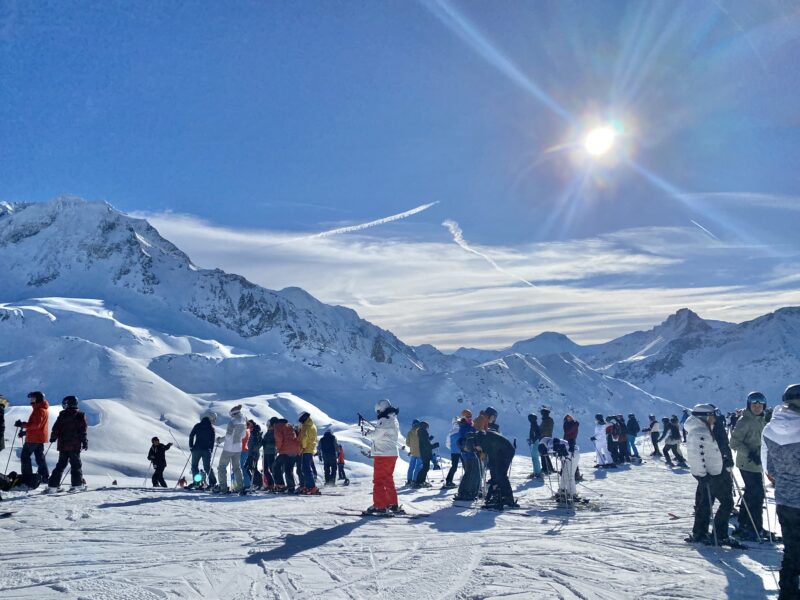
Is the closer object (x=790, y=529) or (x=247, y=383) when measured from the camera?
(x=790, y=529)

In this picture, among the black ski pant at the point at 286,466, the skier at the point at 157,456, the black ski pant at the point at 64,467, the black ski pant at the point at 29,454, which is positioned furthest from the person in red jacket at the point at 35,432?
the black ski pant at the point at 286,466

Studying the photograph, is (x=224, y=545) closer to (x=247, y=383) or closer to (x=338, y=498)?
(x=338, y=498)

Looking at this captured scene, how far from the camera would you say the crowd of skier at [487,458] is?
5922 mm

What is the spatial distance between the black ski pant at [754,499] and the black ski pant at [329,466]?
32.2ft

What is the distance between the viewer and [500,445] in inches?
446

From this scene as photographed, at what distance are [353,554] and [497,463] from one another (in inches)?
180

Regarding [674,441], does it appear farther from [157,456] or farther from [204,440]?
[157,456]

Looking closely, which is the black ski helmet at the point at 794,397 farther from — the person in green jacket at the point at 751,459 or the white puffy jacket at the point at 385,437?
the white puffy jacket at the point at 385,437

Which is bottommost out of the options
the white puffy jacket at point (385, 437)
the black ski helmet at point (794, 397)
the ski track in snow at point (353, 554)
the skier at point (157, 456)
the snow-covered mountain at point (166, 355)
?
the ski track in snow at point (353, 554)

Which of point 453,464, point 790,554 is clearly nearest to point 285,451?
point 453,464

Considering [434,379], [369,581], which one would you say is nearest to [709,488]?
[369,581]

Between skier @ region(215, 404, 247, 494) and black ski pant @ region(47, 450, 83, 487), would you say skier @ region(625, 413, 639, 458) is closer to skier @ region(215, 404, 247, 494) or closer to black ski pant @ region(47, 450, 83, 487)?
skier @ region(215, 404, 247, 494)

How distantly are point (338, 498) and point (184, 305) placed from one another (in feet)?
451

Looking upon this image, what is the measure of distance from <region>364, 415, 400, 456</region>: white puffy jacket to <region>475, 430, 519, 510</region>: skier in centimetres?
186
